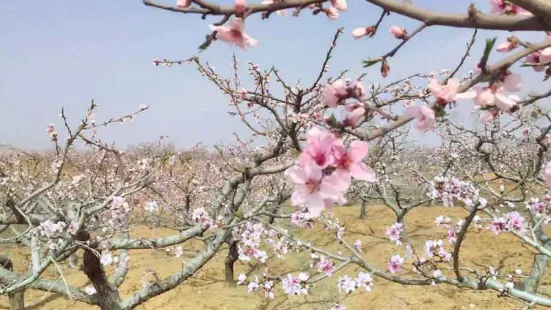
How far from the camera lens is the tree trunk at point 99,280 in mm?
5086

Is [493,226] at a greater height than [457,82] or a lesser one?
lesser

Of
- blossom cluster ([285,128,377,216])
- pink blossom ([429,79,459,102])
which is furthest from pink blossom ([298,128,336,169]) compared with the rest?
pink blossom ([429,79,459,102])

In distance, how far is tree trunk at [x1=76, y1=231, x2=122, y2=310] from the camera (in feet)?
16.7

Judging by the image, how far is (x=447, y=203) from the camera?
4.48 meters

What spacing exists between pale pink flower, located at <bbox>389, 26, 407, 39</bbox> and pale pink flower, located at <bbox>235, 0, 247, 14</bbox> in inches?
20.1

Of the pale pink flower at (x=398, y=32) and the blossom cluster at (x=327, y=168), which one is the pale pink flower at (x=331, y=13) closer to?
the pale pink flower at (x=398, y=32)

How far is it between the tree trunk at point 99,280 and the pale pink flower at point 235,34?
4.39 meters

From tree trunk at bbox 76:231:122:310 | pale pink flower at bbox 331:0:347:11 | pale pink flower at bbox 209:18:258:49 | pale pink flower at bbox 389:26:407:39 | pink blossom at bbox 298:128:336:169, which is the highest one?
pale pink flower at bbox 331:0:347:11

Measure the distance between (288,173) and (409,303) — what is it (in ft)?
23.4

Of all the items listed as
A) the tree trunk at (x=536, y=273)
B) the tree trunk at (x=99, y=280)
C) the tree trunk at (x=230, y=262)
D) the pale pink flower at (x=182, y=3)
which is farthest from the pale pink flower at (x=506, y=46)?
the tree trunk at (x=230, y=262)

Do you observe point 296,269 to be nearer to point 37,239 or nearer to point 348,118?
point 37,239

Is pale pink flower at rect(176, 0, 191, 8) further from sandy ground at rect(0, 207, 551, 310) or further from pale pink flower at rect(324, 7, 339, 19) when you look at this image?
sandy ground at rect(0, 207, 551, 310)

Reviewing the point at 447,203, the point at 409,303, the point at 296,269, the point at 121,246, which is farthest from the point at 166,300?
the point at 447,203

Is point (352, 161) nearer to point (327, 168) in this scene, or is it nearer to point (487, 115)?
point (327, 168)
